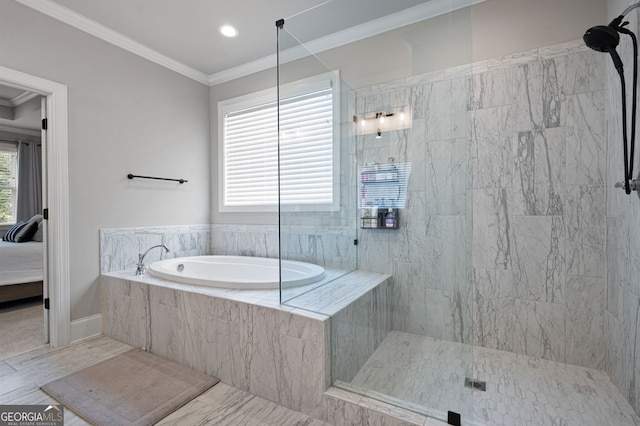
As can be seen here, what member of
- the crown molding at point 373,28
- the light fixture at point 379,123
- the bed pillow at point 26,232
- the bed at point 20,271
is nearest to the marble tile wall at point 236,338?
the light fixture at point 379,123

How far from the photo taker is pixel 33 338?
2.58m

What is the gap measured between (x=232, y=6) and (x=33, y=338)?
3.25 m

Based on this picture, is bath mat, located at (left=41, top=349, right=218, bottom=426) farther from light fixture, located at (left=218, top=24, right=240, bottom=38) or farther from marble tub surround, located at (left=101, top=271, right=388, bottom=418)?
light fixture, located at (left=218, top=24, right=240, bottom=38)

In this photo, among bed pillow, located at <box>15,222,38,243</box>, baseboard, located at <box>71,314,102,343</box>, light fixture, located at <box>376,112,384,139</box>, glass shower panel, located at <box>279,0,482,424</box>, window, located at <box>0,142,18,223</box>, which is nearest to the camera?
glass shower panel, located at <box>279,0,482,424</box>

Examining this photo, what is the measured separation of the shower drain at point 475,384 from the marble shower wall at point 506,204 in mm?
241

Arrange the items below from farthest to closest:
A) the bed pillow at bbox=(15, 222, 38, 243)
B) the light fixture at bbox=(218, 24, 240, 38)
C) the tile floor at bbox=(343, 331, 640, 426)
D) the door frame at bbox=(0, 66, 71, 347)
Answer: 1. the bed pillow at bbox=(15, 222, 38, 243)
2. the light fixture at bbox=(218, 24, 240, 38)
3. the door frame at bbox=(0, 66, 71, 347)
4. the tile floor at bbox=(343, 331, 640, 426)

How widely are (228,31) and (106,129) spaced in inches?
56.6

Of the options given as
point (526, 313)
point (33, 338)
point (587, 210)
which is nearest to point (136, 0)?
point (33, 338)

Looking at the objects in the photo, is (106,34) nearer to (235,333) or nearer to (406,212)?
(235,333)

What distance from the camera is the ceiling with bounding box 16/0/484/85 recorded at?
2.29 m

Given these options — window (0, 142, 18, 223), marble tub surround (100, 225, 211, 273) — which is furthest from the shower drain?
window (0, 142, 18, 223)

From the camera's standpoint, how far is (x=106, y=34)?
2.74m

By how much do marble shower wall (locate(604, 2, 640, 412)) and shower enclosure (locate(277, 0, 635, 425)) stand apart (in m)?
0.06

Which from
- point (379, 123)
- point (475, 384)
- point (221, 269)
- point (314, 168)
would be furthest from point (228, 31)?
point (475, 384)
